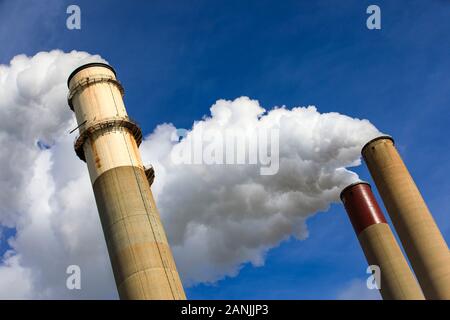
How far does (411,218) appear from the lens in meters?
37.0

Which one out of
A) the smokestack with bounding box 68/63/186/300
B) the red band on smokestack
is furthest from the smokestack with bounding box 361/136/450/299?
the smokestack with bounding box 68/63/186/300

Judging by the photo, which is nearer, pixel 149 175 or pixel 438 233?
pixel 149 175

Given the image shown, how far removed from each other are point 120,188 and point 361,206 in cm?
2088

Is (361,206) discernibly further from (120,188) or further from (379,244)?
(120,188)

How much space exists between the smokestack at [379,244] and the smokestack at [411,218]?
1.36 metres

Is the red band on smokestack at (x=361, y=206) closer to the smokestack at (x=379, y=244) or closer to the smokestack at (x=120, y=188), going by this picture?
the smokestack at (x=379, y=244)

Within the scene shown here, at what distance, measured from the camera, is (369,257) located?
38969 millimetres

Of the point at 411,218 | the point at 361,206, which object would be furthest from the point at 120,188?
the point at 411,218

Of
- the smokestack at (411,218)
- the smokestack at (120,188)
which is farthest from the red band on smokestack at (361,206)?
the smokestack at (120,188)

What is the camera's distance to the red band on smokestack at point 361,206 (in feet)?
131
